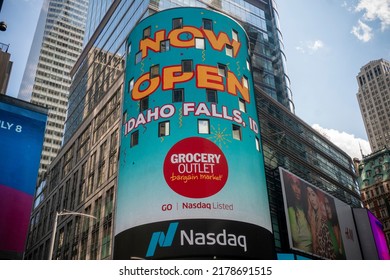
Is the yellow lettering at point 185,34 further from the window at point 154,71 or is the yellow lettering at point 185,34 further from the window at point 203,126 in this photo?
the window at point 203,126

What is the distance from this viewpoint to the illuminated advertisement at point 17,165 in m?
27.0

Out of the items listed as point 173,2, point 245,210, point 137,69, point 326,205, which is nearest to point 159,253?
point 245,210

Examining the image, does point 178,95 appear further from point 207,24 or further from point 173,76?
point 207,24

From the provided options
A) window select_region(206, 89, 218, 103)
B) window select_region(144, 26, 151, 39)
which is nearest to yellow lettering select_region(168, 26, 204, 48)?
window select_region(144, 26, 151, 39)

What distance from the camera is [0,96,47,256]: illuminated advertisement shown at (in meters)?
27.0

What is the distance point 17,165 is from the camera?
28.8 metres

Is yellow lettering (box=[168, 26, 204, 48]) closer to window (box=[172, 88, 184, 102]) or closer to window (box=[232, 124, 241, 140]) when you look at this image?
window (box=[172, 88, 184, 102])

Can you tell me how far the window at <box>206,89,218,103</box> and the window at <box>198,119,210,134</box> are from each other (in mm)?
2376

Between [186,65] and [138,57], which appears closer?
[186,65]

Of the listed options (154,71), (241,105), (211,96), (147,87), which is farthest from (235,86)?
(147,87)

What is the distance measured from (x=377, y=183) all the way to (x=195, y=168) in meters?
116

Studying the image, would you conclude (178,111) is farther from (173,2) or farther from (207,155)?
(173,2)

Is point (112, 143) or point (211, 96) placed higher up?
point (112, 143)
